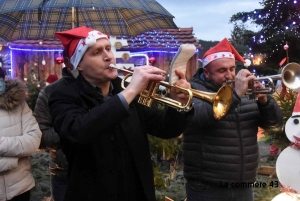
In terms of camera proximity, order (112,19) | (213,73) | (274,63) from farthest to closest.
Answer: (274,63) < (112,19) < (213,73)

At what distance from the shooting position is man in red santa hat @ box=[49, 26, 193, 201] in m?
2.08

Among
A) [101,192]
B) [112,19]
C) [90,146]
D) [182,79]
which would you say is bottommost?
[101,192]

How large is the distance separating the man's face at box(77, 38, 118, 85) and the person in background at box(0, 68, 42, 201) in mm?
1236

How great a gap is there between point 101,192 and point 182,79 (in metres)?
0.76

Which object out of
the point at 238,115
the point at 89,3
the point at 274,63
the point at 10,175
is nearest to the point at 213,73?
the point at 238,115

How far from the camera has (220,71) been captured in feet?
10.4

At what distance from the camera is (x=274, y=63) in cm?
1330

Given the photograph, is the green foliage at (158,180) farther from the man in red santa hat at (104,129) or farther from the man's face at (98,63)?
the man's face at (98,63)

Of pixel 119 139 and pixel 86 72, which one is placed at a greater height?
pixel 86 72

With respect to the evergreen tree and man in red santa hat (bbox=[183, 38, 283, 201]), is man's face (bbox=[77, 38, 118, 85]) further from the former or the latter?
the evergreen tree

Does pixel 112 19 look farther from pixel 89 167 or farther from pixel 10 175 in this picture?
pixel 89 167

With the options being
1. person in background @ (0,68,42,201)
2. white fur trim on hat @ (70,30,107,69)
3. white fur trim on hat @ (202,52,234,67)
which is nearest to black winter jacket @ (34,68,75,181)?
person in background @ (0,68,42,201)

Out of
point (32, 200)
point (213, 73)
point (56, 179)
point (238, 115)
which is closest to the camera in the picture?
point (238, 115)

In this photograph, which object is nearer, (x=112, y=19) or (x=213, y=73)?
(x=213, y=73)
